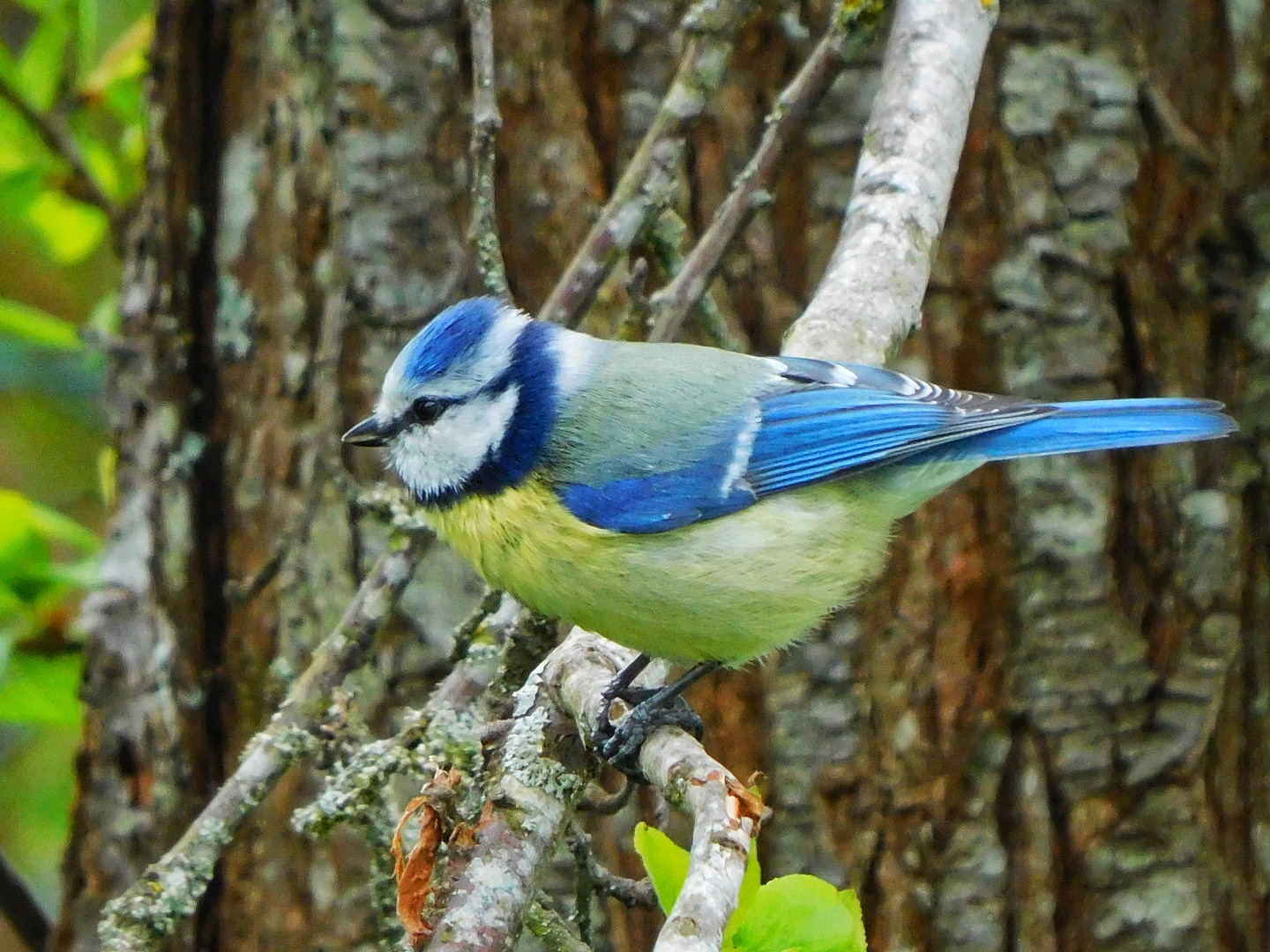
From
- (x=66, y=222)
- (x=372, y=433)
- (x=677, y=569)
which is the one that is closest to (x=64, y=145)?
(x=66, y=222)

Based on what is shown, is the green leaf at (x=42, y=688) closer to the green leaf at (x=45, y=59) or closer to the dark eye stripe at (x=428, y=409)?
the dark eye stripe at (x=428, y=409)

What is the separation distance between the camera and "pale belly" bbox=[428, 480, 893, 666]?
190 centimetres

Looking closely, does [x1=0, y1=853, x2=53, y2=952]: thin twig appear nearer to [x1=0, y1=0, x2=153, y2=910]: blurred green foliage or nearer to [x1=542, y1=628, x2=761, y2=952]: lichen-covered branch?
[x1=0, y1=0, x2=153, y2=910]: blurred green foliage

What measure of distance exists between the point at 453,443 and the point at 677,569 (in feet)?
1.42

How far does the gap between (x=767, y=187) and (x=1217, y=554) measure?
1.15 meters

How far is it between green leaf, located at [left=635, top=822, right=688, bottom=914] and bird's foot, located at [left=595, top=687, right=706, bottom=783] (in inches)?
13.2

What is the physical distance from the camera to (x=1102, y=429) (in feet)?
6.88

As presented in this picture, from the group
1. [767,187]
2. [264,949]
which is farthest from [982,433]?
[264,949]

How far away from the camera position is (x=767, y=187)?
2248 millimetres

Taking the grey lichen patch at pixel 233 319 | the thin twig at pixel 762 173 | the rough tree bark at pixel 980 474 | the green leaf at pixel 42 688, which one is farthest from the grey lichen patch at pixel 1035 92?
the green leaf at pixel 42 688

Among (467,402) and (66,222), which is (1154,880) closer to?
(467,402)

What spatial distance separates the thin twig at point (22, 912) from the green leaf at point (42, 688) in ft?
1.29

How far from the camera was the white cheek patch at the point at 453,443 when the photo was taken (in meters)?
2.11

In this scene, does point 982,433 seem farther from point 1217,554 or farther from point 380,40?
point 380,40
